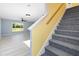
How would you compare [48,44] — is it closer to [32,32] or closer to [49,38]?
[49,38]

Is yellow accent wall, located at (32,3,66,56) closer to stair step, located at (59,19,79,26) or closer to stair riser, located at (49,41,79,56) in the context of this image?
stair step, located at (59,19,79,26)

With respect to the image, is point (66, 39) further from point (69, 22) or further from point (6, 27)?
point (6, 27)

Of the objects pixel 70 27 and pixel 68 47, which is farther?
pixel 70 27

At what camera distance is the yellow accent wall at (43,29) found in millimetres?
3557

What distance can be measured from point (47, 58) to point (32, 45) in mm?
2100

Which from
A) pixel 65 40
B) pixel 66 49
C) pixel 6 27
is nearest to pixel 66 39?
pixel 65 40

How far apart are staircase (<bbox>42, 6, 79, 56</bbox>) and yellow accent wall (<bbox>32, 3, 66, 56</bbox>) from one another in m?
0.23

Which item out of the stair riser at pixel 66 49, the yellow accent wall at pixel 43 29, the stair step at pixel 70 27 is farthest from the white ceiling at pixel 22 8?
the stair riser at pixel 66 49

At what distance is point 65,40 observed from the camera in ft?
10.9

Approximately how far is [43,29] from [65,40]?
0.83m

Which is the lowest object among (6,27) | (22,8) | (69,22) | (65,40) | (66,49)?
(6,27)

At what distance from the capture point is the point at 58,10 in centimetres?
435

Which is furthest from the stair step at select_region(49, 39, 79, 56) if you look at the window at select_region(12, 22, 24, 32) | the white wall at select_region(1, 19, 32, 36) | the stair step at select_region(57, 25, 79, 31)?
the window at select_region(12, 22, 24, 32)

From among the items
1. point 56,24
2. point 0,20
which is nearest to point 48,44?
point 56,24
